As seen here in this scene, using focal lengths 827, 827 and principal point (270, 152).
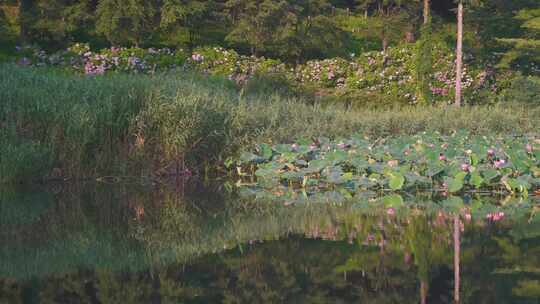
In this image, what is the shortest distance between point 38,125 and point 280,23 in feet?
45.3

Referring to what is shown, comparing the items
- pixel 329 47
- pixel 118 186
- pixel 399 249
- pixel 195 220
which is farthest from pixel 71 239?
pixel 329 47

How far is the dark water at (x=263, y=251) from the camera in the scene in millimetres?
4484

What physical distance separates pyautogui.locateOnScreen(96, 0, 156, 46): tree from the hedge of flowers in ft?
2.31

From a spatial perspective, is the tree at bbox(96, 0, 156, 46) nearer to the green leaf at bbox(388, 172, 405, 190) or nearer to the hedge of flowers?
the hedge of flowers

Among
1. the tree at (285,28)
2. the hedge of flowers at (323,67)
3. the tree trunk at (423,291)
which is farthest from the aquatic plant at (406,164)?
the tree at (285,28)

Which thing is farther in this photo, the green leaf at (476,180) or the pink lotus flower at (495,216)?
the green leaf at (476,180)

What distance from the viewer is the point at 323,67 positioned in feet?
73.3

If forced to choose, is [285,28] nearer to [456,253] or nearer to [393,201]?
[393,201]

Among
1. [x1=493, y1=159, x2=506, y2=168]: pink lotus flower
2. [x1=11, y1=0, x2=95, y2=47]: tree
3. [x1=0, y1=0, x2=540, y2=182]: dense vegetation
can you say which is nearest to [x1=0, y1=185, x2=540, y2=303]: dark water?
[x1=493, y1=159, x2=506, y2=168]: pink lotus flower

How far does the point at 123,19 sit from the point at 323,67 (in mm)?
5539

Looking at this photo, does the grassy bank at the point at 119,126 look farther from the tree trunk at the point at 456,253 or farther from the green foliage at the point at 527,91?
the green foliage at the point at 527,91

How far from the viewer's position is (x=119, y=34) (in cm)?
2208

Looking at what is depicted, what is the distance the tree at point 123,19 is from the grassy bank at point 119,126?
9.69m

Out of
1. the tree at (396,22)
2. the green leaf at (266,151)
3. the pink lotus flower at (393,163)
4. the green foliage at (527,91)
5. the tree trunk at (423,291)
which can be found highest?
the tree at (396,22)
